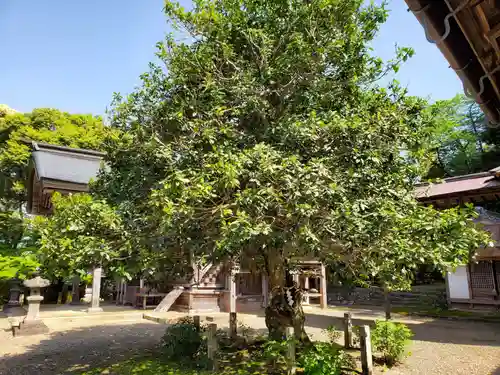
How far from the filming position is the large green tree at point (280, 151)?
5768 millimetres

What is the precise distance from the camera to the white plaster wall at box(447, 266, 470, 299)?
1844 centimetres

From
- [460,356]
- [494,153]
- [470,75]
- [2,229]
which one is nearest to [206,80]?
[470,75]

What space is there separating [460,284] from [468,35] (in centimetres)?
1889

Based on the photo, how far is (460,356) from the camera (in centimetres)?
925

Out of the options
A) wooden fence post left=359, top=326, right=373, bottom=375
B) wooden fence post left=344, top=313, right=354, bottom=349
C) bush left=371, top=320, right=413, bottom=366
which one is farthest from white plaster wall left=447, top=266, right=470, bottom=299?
wooden fence post left=359, top=326, right=373, bottom=375

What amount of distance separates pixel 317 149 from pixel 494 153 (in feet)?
83.1

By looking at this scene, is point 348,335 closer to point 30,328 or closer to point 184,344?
point 184,344

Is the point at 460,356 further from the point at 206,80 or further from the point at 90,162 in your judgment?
the point at 90,162

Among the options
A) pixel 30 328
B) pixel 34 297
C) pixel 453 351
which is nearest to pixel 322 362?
pixel 453 351

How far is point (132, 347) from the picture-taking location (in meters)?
10.2

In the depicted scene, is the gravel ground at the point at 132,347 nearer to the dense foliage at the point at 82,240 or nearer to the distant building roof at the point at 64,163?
the dense foliage at the point at 82,240

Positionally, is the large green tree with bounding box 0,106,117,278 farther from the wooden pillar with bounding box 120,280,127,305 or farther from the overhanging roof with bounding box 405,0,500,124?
the overhanging roof with bounding box 405,0,500,124

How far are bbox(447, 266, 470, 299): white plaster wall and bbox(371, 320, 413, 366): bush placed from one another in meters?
12.6

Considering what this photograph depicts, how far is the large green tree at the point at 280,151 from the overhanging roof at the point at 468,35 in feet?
7.66
